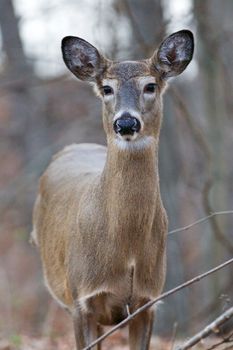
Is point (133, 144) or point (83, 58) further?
point (83, 58)

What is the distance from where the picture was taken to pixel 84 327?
7023 millimetres

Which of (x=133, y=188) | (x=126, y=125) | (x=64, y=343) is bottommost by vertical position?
(x=64, y=343)

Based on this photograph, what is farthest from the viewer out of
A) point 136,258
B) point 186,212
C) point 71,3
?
point 186,212

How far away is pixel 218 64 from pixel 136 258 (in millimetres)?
5964

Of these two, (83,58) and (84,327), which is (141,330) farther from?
(83,58)

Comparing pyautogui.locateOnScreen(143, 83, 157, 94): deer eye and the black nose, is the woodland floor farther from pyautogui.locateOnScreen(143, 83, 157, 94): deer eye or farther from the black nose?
the black nose

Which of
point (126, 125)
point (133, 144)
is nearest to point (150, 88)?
point (133, 144)

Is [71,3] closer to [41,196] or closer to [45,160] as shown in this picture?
[45,160]

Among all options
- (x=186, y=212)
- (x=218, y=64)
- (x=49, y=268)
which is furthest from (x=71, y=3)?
(x=186, y=212)

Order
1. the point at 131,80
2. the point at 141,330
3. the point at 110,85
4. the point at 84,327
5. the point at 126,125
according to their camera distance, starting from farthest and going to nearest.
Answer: the point at 141,330 → the point at 84,327 → the point at 110,85 → the point at 131,80 → the point at 126,125

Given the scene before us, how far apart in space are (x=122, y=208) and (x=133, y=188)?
15 centimetres

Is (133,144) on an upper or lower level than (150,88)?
lower

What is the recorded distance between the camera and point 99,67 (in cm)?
712

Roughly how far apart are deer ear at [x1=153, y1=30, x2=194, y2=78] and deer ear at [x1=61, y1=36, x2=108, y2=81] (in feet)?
1.30
